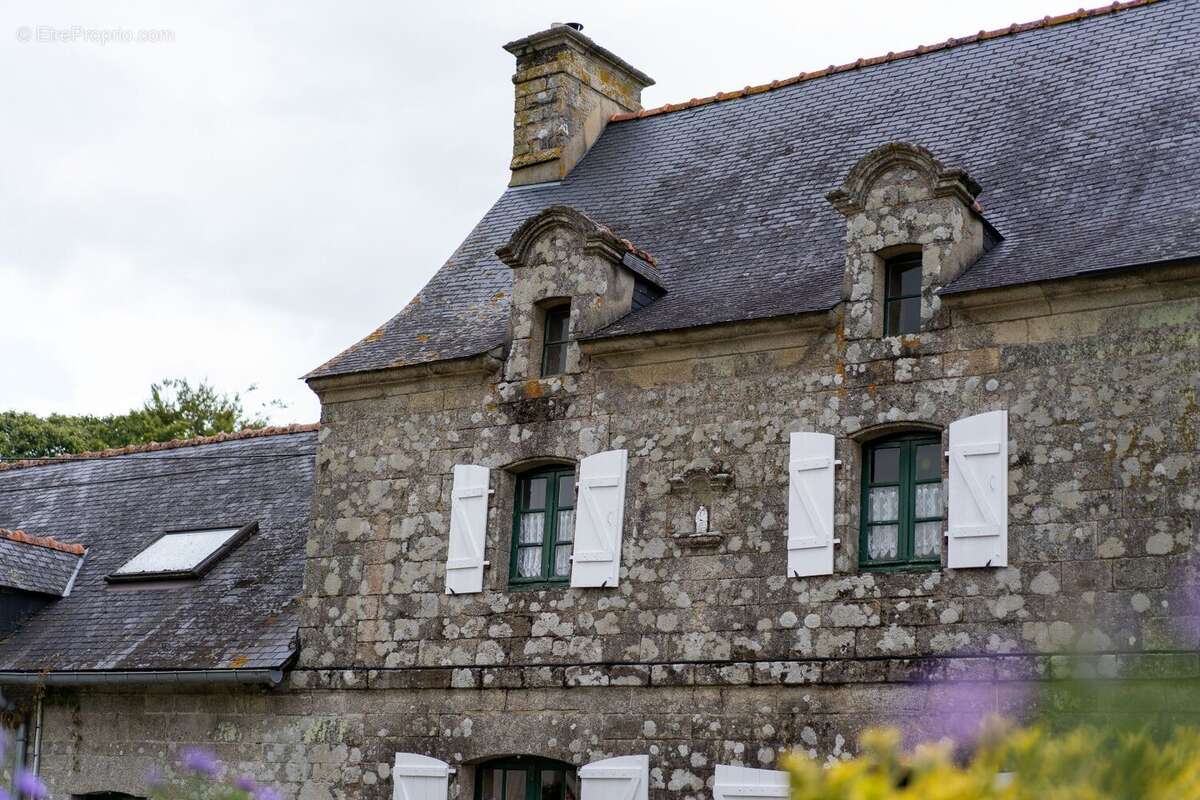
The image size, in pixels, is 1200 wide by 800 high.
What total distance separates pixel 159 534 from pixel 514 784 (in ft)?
21.4

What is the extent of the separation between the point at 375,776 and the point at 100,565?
5637 millimetres

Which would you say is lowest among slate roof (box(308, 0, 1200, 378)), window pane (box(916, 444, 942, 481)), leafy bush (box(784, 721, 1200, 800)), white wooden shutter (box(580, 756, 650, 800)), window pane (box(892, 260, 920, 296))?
white wooden shutter (box(580, 756, 650, 800))

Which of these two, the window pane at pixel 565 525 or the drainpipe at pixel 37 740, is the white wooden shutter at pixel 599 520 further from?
the drainpipe at pixel 37 740

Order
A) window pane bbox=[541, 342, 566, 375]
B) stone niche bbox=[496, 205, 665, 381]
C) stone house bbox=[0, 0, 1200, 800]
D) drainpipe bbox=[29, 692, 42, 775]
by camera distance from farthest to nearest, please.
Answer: drainpipe bbox=[29, 692, 42, 775] < window pane bbox=[541, 342, 566, 375] < stone niche bbox=[496, 205, 665, 381] < stone house bbox=[0, 0, 1200, 800]

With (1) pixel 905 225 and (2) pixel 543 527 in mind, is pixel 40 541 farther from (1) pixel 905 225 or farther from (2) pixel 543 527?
(1) pixel 905 225

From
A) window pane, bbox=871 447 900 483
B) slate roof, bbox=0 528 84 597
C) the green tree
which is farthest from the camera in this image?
the green tree

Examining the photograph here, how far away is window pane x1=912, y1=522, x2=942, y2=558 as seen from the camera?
36.2ft

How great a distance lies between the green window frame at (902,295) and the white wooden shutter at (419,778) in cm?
486

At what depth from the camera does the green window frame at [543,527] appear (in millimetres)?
12789

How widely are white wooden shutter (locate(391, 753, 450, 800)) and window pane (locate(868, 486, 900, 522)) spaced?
396cm

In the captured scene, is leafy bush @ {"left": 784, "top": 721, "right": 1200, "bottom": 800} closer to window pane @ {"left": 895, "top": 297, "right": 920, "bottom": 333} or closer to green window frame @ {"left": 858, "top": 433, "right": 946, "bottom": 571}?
green window frame @ {"left": 858, "top": 433, "right": 946, "bottom": 571}

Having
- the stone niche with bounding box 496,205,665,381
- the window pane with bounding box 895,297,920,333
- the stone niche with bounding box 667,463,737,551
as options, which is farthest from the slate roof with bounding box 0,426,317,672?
the window pane with bounding box 895,297,920,333

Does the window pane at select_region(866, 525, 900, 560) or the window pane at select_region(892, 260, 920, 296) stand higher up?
the window pane at select_region(892, 260, 920, 296)

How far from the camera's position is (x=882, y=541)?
447 inches
